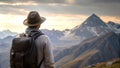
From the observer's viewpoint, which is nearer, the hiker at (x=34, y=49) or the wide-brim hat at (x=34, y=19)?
the hiker at (x=34, y=49)

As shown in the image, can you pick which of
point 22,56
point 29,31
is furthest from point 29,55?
point 29,31

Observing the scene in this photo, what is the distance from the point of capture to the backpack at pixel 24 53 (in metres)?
10.7

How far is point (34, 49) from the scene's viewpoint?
10.8 meters

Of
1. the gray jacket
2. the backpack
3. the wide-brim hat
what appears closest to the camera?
the backpack

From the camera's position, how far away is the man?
10781mm

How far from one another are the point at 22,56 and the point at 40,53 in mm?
675

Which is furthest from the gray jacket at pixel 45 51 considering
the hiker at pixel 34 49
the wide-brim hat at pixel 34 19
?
the wide-brim hat at pixel 34 19

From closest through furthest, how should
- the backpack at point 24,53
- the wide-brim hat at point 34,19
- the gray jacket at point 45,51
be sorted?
the backpack at point 24,53 → the gray jacket at point 45,51 → the wide-brim hat at point 34,19

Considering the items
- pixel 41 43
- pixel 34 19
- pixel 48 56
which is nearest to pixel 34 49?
pixel 41 43

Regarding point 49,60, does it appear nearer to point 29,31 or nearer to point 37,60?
point 37,60

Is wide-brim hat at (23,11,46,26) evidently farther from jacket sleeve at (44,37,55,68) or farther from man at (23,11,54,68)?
jacket sleeve at (44,37,55,68)

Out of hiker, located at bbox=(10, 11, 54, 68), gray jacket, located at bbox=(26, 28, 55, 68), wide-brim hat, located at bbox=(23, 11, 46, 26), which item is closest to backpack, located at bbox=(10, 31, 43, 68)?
hiker, located at bbox=(10, 11, 54, 68)

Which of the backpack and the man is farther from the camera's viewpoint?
the man

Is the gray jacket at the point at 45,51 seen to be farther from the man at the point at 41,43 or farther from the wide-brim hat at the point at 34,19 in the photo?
the wide-brim hat at the point at 34,19
